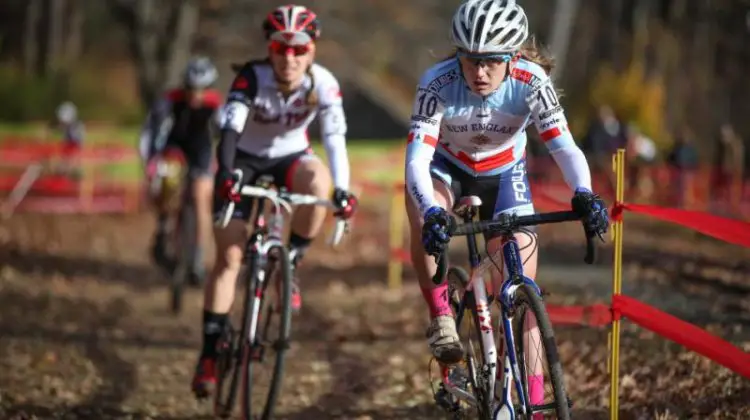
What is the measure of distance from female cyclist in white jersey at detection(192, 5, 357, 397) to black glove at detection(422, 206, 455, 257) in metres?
1.95

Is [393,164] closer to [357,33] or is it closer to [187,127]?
[187,127]

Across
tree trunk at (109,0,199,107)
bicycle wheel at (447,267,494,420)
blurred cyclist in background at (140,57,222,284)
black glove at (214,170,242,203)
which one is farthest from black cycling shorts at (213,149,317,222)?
tree trunk at (109,0,199,107)

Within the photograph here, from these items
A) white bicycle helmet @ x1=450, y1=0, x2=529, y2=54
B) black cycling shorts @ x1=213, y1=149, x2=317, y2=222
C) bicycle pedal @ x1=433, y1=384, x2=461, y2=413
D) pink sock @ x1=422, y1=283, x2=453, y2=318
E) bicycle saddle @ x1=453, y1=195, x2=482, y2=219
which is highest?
white bicycle helmet @ x1=450, y1=0, x2=529, y2=54

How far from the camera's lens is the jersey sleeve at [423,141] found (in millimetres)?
5621

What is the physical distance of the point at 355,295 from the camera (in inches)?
531

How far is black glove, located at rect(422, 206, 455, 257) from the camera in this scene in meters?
5.23

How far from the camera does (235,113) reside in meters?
7.27

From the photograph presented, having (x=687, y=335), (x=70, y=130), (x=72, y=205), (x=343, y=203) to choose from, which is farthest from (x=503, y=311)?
(x=70, y=130)

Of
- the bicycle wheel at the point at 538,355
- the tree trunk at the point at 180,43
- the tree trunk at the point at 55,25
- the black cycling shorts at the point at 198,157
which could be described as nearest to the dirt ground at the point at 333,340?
the black cycling shorts at the point at 198,157

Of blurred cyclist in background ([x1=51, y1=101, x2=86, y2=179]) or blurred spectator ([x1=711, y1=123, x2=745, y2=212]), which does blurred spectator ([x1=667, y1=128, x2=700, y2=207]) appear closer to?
blurred spectator ([x1=711, y1=123, x2=745, y2=212])

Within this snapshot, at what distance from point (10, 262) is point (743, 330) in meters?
10.4

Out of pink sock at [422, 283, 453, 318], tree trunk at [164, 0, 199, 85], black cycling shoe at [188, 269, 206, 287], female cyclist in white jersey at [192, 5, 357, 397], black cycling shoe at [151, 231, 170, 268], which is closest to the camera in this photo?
pink sock at [422, 283, 453, 318]

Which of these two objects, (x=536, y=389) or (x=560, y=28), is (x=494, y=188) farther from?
(x=560, y=28)

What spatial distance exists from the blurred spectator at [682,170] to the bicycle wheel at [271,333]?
18.7 meters
